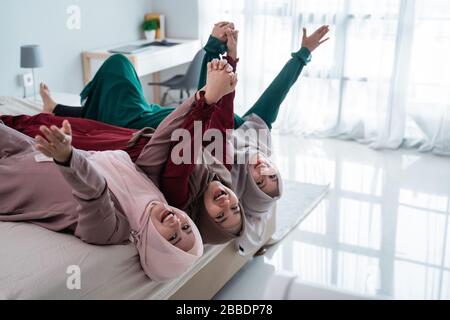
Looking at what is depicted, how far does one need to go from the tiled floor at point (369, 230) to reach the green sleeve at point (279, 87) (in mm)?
749

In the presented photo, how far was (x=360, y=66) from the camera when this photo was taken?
439 cm

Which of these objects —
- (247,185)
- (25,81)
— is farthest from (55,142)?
(25,81)

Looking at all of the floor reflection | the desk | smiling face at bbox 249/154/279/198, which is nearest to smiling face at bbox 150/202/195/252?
smiling face at bbox 249/154/279/198

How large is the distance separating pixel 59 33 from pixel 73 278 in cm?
312

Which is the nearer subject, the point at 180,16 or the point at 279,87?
the point at 279,87

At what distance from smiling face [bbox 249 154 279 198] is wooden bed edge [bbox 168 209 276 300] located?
0.33 m

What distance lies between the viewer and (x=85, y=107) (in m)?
2.68

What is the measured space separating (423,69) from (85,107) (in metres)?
2.74

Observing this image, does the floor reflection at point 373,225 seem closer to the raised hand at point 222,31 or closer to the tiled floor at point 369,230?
the tiled floor at point 369,230

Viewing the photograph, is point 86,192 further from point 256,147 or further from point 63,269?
point 256,147

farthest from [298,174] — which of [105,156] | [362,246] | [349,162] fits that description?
[105,156]

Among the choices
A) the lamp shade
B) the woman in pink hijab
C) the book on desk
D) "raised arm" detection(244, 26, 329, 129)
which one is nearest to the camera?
the woman in pink hijab

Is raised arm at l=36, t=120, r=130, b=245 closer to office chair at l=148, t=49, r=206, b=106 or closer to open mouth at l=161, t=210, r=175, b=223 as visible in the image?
open mouth at l=161, t=210, r=175, b=223

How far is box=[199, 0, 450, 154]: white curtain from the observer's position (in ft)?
13.4
